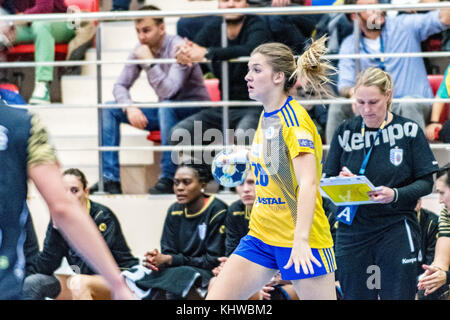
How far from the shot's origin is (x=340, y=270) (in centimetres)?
473

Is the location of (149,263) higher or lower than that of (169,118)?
lower

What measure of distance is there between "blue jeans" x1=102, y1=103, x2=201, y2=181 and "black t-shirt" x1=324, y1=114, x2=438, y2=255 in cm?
176

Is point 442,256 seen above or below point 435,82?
below

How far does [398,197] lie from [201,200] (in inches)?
69.4

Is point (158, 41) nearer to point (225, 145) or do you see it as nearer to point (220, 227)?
point (225, 145)

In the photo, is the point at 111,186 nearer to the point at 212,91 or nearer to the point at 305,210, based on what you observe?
the point at 212,91

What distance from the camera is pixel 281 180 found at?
3.87 m

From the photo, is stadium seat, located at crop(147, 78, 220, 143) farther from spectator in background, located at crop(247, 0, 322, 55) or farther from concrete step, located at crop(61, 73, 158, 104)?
concrete step, located at crop(61, 73, 158, 104)

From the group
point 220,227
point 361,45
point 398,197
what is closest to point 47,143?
point 398,197

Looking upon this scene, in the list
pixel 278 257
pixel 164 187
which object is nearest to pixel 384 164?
pixel 278 257

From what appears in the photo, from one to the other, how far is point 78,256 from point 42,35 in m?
2.35

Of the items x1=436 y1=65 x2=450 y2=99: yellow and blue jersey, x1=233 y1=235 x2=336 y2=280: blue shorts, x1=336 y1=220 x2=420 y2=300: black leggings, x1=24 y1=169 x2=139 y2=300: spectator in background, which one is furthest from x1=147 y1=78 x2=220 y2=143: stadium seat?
x1=233 y1=235 x2=336 y2=280: blue shorts

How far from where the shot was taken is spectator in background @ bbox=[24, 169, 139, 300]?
18.2 ft

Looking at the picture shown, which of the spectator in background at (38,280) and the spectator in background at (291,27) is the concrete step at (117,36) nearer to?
the spectator in background at (291,27)
